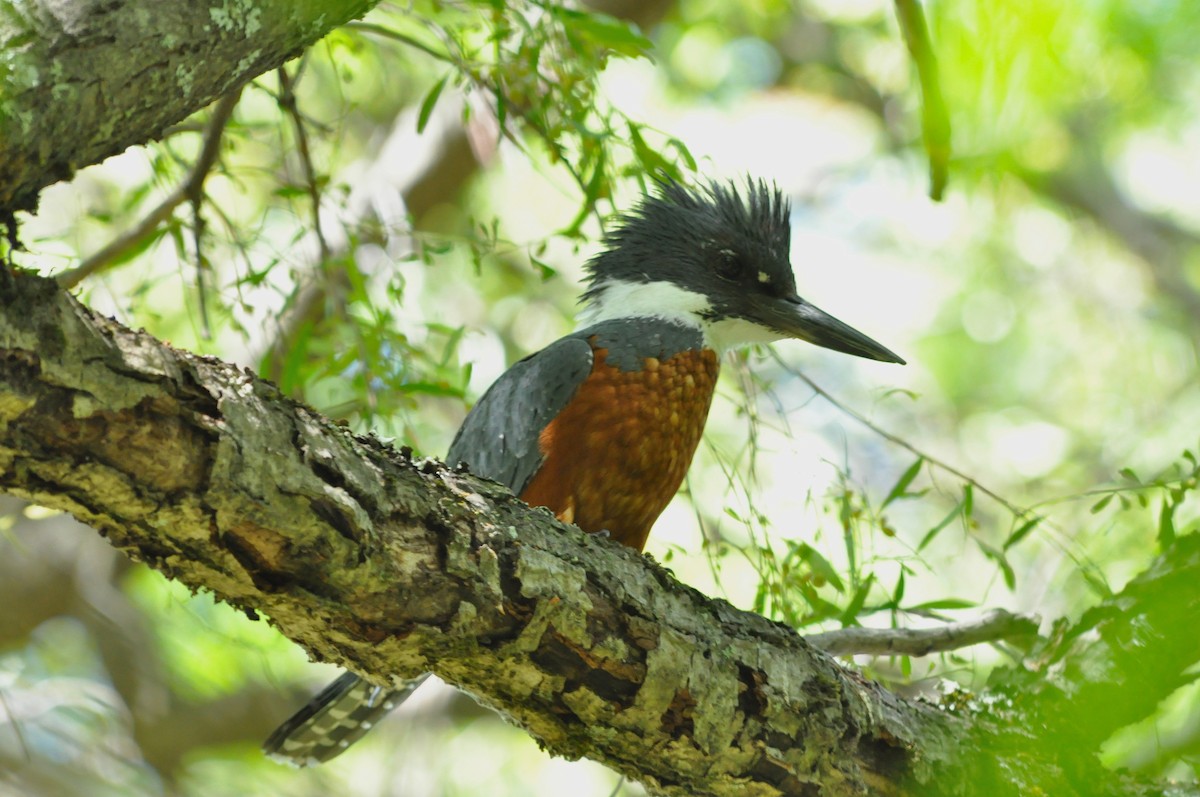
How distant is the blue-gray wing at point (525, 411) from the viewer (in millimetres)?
3521

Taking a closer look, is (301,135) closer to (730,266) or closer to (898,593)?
(730,266)

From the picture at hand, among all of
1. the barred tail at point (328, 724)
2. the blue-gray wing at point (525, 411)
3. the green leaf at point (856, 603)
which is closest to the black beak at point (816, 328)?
the blue-gray wing at point (525, 411)

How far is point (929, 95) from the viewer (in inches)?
91.8

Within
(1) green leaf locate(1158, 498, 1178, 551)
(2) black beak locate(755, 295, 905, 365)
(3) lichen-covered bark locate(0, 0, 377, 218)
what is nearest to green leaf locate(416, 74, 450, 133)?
(2) black beak locate(755, 295, 905, 365)

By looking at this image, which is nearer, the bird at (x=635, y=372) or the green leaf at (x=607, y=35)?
the green leaf at (x=607, y=35)

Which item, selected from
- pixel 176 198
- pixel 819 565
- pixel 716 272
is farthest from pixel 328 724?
pixel 716 272

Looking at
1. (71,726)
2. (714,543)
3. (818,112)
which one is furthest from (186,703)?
(818,112)

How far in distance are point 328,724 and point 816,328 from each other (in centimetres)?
196

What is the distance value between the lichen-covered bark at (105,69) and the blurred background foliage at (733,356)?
0.91 ft

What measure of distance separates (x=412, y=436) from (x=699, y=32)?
6.44m

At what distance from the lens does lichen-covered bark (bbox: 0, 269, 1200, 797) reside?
1.61 m

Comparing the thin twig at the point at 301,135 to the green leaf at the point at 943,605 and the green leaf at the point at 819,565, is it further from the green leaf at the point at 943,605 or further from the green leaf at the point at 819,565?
the green leaf at the point at 943,605

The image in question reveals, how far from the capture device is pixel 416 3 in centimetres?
391

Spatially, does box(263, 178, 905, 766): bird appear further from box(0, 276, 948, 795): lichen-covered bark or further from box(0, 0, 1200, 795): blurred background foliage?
box(0, 276, 948, 795): lichen-covered bark
